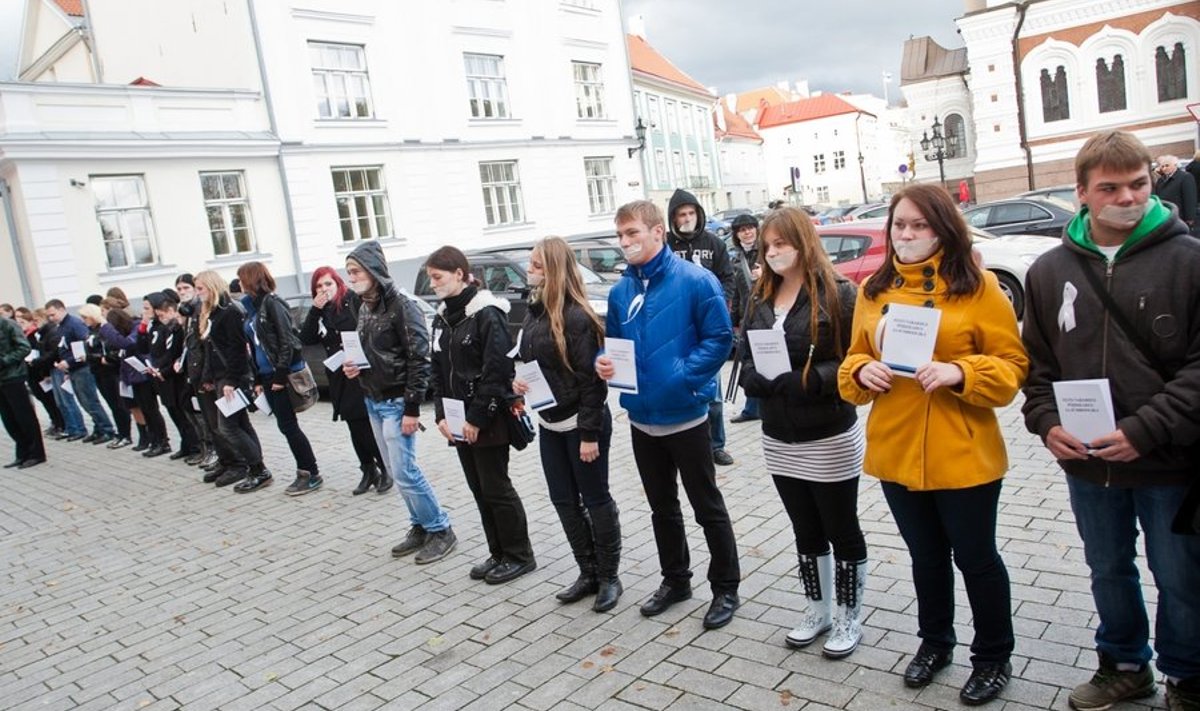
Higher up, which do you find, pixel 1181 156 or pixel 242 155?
pixel 242 155

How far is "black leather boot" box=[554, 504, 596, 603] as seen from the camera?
4691 millimetres

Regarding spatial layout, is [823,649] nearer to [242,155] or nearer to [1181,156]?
[242,155]

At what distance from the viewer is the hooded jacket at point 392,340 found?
18.0ft

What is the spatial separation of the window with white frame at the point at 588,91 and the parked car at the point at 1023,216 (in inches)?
732

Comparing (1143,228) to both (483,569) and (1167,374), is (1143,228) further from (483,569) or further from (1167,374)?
(483,569)

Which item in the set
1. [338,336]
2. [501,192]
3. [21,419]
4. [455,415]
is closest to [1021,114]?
[501,192]

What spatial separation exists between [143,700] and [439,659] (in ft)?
5.07

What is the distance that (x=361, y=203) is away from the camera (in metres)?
23.7

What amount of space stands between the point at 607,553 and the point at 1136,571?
252cm

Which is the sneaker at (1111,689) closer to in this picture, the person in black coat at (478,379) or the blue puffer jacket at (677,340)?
the blue puffer jacket at (677,340)

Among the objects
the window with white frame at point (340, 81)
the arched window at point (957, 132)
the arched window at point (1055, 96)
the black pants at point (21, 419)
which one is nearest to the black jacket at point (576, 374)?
the black pants at point (21, 419)

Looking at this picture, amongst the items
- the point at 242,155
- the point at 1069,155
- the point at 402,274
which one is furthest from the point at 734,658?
the point at 1069,155

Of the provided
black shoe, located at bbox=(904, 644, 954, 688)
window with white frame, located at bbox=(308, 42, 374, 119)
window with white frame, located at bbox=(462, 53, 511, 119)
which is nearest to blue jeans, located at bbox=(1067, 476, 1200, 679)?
black shoe, located at bbox=(904, 644, 954, 688)

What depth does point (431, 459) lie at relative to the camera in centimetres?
863
